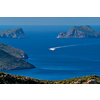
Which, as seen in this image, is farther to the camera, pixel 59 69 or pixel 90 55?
pixel 90 55

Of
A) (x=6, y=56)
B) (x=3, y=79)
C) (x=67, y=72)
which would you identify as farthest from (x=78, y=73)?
(x=3, y=79)

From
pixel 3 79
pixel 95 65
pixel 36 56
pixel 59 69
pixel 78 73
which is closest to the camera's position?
pixel 3 79

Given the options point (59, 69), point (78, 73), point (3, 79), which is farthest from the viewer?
point (59, 69)

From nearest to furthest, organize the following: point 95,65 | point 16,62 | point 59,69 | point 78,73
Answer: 1. point 78,73
2. point 59,69
3. point 95,65
4. point 16,62

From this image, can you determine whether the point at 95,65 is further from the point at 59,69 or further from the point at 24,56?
the point at 24,56

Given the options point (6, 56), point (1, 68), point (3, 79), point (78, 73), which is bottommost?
point (3, 79)

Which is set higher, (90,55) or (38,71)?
(90,55)

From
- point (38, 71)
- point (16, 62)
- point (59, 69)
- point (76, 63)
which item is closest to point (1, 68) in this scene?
point (16, 62)

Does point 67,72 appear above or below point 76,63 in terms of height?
below

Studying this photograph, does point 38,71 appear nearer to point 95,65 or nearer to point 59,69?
point 59,69
